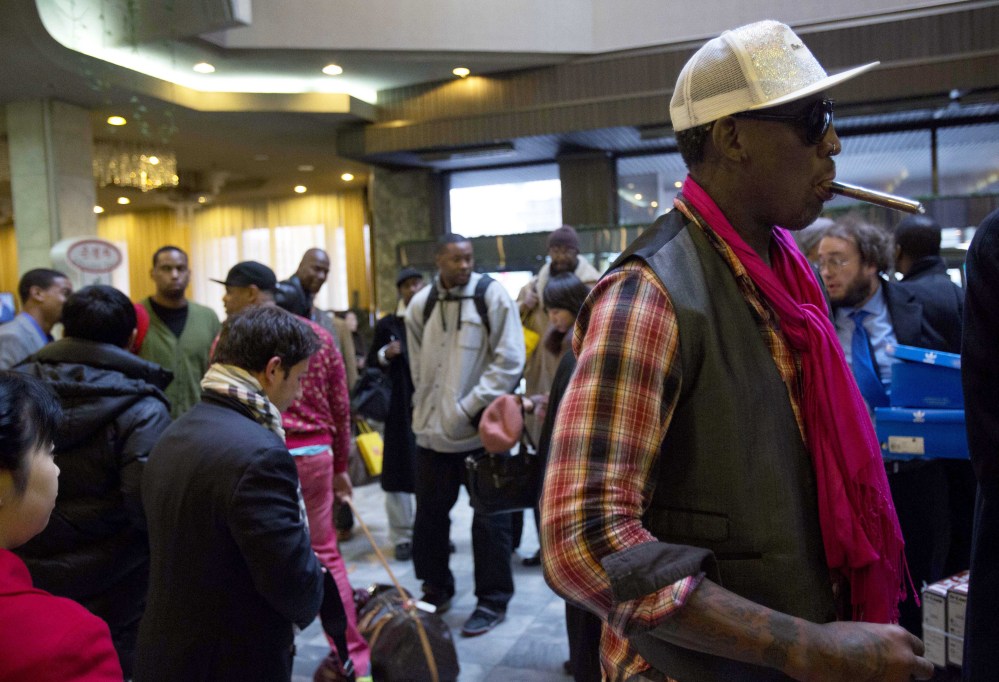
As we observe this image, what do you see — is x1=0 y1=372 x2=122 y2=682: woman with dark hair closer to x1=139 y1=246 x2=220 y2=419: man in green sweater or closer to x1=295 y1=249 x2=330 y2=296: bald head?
x1=139 y1=246 x2=220 y2=419: man in green sweater

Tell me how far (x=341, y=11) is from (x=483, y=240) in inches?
123

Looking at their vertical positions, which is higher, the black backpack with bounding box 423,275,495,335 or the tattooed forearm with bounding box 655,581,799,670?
the black backpack with bounding box 423,275,495,335

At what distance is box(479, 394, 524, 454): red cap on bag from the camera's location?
12.2 ft

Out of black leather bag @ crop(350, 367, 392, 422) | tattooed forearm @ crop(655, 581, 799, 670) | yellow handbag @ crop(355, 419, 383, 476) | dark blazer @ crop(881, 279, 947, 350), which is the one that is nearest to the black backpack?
black leather bag @ crop(350, 367, 392, 422)

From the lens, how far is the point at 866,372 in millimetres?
3182

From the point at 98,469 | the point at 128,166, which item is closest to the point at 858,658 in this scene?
the point at 98,469

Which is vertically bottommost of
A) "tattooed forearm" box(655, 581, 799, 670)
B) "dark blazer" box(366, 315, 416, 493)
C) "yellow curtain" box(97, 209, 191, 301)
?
"dark blazer" box(366, 315, 416, 493)

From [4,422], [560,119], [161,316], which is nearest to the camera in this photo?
[4,422]

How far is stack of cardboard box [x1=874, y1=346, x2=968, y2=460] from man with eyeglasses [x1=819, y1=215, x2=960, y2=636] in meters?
0.18

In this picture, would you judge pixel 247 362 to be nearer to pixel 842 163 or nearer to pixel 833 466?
pixel 833 466

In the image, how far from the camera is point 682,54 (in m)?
8.90

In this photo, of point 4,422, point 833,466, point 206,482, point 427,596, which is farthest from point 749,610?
point 427,596

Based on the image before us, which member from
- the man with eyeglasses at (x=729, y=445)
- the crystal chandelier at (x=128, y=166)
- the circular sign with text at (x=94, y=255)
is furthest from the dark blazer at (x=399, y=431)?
the crystal chandelier at (x=128, y=166)

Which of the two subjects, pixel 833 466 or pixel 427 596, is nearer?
pixel 833 466
